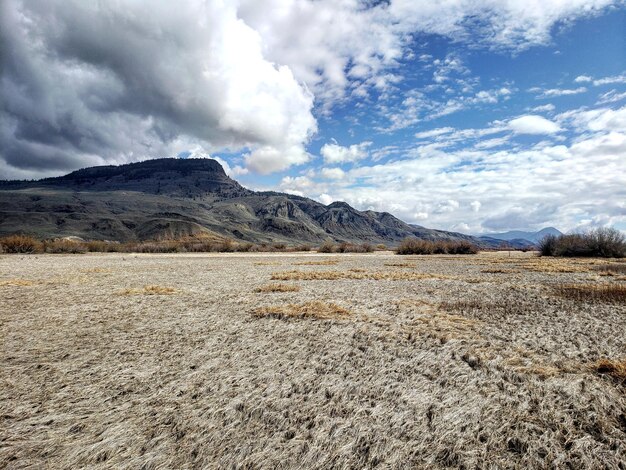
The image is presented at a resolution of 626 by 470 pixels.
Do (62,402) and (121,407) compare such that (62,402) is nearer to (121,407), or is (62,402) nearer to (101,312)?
(121,407)

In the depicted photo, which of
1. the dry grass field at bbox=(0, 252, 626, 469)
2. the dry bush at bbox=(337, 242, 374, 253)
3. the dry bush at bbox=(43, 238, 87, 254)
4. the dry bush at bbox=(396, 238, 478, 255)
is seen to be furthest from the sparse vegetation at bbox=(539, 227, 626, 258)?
the dry bush at bbox=(43, 238, 87, 254)

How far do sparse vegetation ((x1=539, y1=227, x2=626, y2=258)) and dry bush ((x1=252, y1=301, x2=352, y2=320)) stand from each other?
5869 cm

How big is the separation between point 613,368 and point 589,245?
60868 mm

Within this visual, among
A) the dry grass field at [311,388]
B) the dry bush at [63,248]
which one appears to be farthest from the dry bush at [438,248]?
the dry bush at [63,248]

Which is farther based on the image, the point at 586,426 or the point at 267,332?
the point at 267,332

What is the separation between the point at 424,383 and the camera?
6086mm

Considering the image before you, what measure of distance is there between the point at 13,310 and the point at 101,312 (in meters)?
3.40

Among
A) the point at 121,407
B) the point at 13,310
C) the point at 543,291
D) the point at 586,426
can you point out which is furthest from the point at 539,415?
the point at 13,310

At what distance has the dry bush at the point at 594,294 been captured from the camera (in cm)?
1450

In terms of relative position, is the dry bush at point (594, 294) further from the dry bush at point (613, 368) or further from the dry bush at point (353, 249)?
the dry bush at point (353, 249)

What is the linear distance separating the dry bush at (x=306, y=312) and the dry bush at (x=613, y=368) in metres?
6.45

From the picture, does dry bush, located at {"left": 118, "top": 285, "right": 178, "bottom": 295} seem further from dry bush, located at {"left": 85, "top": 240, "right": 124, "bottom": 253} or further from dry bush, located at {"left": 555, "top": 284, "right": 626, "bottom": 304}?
dry bush, located at {"left": 85, "top": 240, "right": 124, "bottom": 253}

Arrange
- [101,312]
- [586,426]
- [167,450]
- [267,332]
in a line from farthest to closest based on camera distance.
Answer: [101,312]
[267,332]
[586,426]
[167,450]

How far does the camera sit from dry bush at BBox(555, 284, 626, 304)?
14500mm
